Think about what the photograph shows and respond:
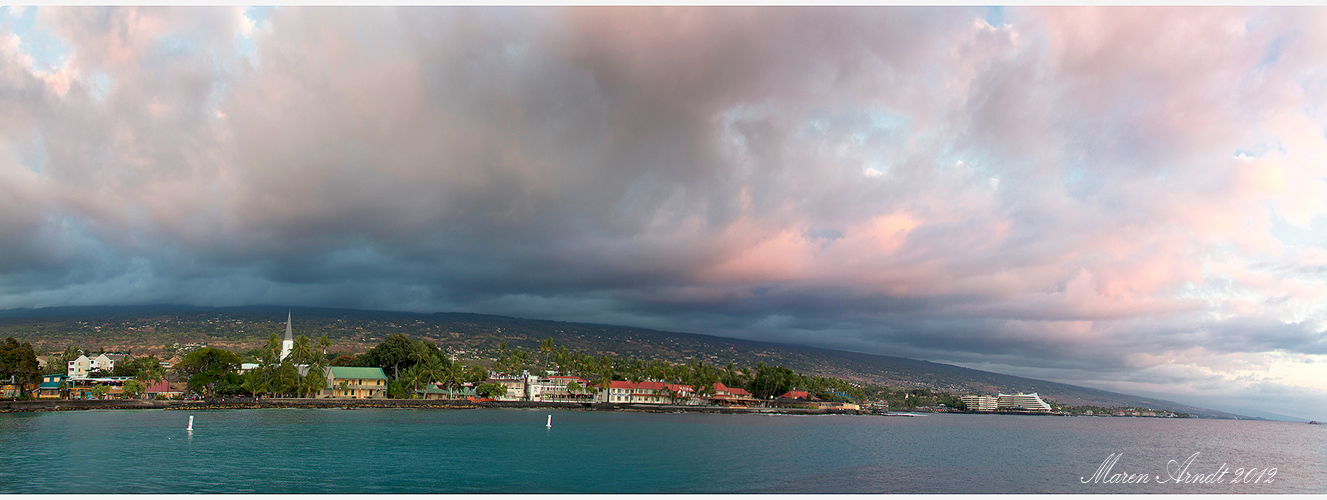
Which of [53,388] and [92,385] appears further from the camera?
[92,385]

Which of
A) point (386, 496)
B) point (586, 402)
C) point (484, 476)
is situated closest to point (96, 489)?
point (386, 496)

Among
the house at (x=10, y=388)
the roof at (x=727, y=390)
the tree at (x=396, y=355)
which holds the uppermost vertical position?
the tree at (x=396, y=355)

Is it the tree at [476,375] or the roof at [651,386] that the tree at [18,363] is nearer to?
the tree at [476,375]

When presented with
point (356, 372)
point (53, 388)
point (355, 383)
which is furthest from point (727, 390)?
point (53, 388)

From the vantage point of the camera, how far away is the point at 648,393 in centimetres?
16888

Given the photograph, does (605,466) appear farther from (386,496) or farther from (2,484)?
(2,484)

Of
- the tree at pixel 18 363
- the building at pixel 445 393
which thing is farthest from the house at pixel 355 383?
the tree at pixel 18 363

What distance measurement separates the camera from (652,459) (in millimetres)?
48375

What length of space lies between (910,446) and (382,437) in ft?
175

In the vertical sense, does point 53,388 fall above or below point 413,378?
below

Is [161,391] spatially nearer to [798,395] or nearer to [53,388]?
[53,388]

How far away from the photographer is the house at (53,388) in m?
114

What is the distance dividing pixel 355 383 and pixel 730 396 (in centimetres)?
9765

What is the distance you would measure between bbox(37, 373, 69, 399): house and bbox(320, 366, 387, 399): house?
41.2m
